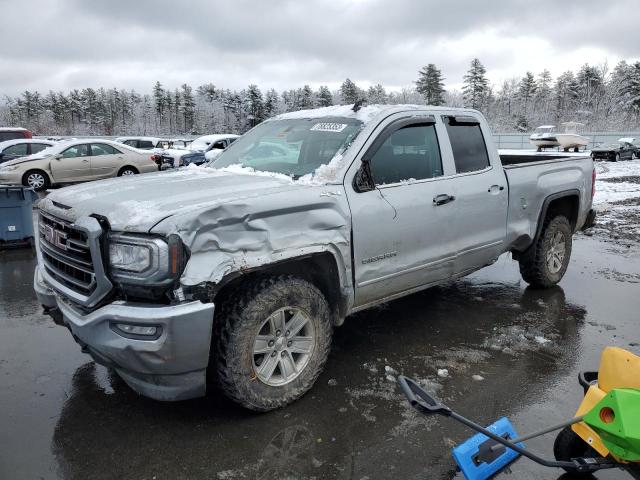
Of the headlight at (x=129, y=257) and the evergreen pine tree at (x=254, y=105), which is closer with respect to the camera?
the headlight at (x=129, y=257)

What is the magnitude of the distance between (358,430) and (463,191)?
2.27 meters

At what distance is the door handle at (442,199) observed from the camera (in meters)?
4.04

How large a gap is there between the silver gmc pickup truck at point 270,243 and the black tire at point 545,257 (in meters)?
0.83

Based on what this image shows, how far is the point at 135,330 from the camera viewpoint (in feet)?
8.58

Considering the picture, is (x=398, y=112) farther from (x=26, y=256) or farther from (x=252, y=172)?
(x=26, y=256)

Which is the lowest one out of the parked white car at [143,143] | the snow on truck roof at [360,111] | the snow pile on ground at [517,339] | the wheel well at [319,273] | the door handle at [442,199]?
the snow pile on ground at [517,339]

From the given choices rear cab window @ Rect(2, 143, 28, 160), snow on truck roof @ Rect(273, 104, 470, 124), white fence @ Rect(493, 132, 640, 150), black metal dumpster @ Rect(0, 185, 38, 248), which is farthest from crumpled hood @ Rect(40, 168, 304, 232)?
white fence @ Rect(493, 132, 640, 150)

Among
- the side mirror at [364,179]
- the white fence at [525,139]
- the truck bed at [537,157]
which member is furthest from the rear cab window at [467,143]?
the white fence at [525,139]

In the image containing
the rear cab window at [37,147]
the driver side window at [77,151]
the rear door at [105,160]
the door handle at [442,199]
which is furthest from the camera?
the rear cab window at [37,147]

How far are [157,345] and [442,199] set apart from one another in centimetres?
254

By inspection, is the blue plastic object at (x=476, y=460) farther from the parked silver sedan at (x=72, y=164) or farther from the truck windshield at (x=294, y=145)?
the parked silver sedan at (x=72, y=164)

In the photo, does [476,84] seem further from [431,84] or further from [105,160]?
[105,160]

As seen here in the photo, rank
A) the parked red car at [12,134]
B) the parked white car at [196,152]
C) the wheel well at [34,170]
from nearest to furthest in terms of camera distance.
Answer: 1. the wheel well at [34,170]
2. the parked red car at [12,134]
3. the parked white car at [196,152]

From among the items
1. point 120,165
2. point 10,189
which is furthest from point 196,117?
Result: point 10,189
